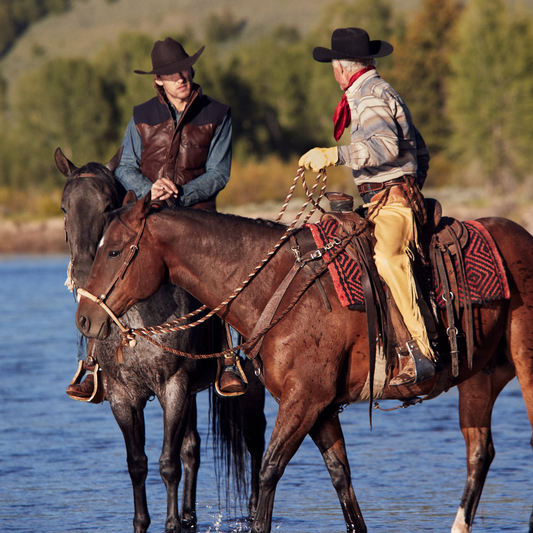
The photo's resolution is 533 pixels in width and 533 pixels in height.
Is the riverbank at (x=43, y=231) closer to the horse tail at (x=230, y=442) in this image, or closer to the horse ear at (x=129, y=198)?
the horse tail at (x=230, y=442)

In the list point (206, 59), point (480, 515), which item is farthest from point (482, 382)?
point (206, 59)

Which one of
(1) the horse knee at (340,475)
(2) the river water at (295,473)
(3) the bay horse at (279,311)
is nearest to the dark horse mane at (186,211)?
(3) the bay horse at (279,311)

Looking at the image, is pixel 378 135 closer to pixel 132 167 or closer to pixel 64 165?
pixel 132 167

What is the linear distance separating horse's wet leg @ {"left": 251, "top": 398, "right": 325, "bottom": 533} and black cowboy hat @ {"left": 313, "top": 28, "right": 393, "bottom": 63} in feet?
6.27

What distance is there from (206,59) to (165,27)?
82264 millimetres

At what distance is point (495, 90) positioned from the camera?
44.8 meters

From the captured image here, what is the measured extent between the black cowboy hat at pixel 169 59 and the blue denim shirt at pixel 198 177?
34 centimetres

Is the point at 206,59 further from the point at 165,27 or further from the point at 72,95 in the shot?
the point at 165,27

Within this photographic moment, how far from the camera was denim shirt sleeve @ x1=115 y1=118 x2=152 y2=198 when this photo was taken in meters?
5.73

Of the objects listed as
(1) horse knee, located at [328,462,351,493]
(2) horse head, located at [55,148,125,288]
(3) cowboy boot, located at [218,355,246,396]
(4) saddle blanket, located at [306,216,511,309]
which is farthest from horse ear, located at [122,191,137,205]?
(1) horse knee, located at [328,462,351,493]

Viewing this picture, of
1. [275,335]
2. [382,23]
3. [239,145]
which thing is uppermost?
[382,23]

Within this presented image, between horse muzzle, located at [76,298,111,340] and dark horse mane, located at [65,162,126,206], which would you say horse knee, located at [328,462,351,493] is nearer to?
horse muzzle, located at [76,298,111,340]

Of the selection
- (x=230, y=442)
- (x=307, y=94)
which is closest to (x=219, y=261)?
(x=230, y=442)

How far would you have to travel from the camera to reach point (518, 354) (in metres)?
5.25
